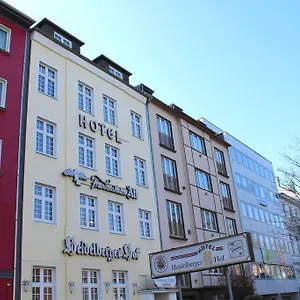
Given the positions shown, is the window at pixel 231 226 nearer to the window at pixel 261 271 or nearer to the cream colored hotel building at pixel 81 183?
the window at pixel 261 271

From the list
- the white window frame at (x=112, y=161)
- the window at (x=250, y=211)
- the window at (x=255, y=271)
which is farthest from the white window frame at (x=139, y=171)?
the window at (x=250, y=211)

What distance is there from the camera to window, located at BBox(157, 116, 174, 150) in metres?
27.6

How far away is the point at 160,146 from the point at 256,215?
18.1 meters

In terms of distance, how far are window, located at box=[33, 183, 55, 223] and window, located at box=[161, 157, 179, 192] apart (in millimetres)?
9912

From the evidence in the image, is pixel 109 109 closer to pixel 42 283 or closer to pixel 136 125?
pixel 136 125

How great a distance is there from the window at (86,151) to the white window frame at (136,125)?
4.27 metres

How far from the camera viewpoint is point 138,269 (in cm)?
2064

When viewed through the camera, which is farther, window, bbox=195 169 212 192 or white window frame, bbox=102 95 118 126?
window, bbox=195 169 212 192

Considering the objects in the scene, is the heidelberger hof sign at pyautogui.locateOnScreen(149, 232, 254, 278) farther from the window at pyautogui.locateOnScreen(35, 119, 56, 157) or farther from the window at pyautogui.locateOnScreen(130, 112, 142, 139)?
the window at pyautogui.locateOnScreen(130, 112, 142, 139)

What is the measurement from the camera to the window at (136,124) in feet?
82.2

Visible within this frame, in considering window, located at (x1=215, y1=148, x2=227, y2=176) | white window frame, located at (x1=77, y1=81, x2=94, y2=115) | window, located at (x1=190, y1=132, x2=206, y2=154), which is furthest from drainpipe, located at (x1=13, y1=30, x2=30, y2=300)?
window, located at (x1=215, y1=148, x2=227, y2=176)

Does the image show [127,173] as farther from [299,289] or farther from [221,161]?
[299,289]

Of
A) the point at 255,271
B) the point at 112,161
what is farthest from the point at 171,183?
the point at 255,271

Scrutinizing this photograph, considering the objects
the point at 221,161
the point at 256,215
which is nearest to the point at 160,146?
the point at 221,161
